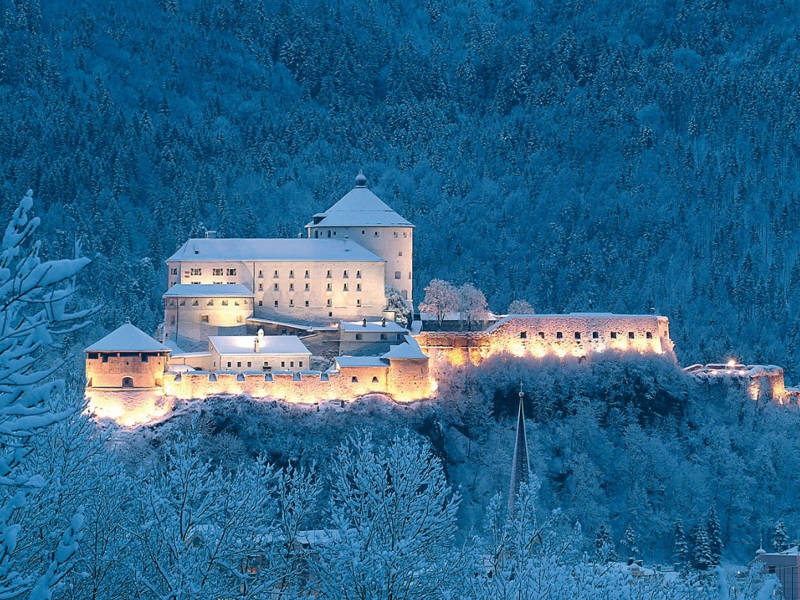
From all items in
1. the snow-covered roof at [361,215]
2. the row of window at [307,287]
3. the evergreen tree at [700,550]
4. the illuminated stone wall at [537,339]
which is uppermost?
the snow-covered roof at [361,215]

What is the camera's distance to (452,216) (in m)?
→ 179

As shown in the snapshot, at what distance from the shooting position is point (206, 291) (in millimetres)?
83500

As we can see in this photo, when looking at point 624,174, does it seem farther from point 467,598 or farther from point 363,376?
point 467,598

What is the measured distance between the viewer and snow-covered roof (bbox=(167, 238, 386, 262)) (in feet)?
286

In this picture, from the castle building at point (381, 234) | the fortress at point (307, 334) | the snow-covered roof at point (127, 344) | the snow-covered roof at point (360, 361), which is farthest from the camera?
the castle building at point (381, 234)

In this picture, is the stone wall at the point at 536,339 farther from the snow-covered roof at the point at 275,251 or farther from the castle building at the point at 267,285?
the snow-covered roof at the point at 275,251

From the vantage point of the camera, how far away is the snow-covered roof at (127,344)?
75.2m

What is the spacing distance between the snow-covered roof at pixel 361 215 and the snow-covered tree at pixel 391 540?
210ft

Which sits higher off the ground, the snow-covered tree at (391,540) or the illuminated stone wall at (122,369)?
the illuminated stone wall at (122,369)

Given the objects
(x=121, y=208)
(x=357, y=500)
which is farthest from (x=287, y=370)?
(x=121, y=208)

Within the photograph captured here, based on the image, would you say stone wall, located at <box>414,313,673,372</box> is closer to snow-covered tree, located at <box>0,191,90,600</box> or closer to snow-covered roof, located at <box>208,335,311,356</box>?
snow-covered roof, located at <box>208,335,311,356</box>

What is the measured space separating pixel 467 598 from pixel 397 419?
53.2m

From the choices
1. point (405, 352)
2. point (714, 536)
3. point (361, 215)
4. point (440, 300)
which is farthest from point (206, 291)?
point (714, 536)

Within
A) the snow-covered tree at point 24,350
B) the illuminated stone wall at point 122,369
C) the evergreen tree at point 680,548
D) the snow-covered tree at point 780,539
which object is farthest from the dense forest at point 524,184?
the snow-covered tree at point 24,350
